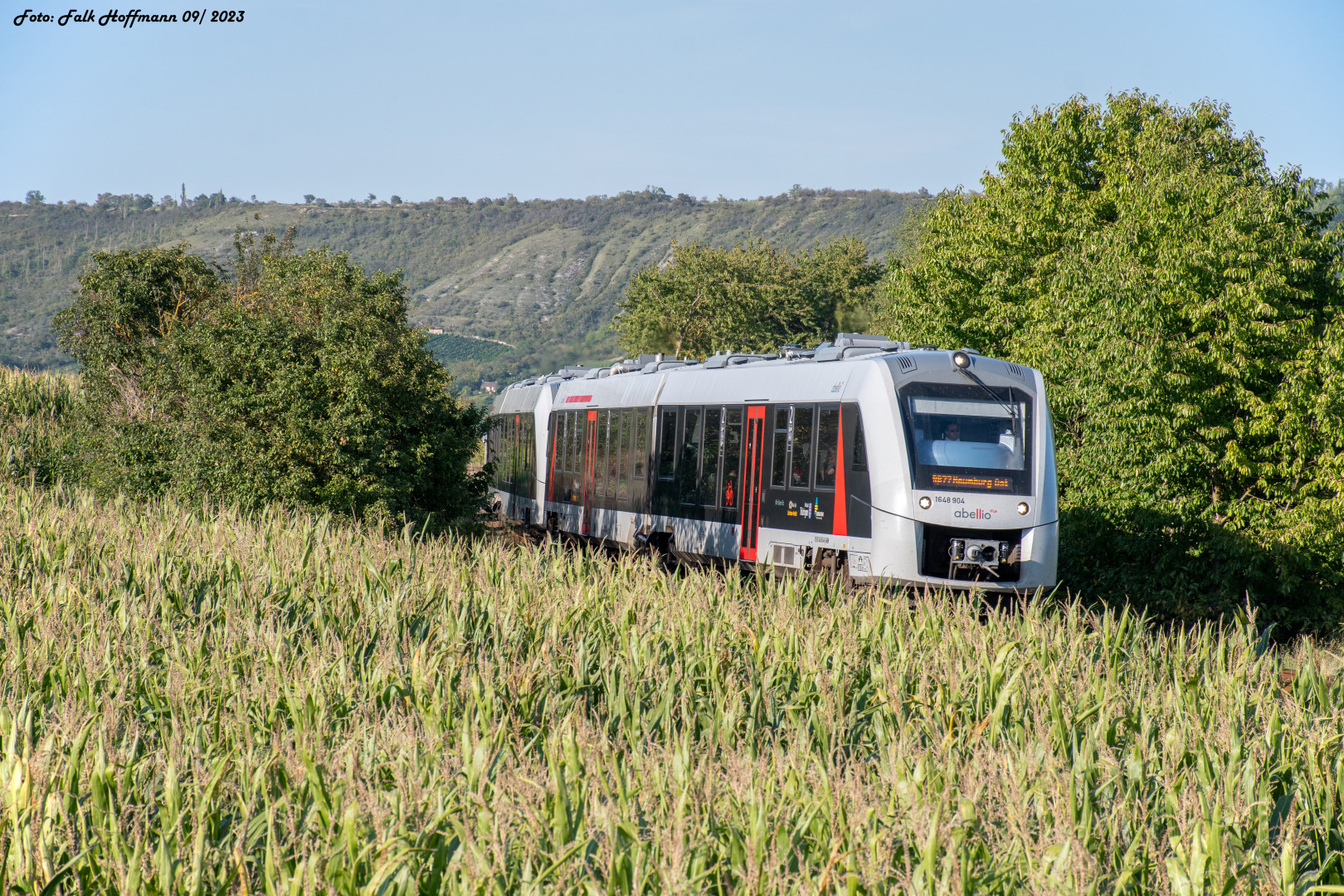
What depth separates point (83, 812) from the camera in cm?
456

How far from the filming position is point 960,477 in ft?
41.9

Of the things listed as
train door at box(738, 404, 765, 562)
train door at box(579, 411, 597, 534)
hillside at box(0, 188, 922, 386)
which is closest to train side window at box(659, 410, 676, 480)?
train door at box(738, 404, 765, 562)

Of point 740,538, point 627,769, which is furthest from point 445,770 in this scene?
point 740,538

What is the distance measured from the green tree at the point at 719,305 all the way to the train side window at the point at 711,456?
132 feet

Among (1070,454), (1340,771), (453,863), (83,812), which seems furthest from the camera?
(1070,454)

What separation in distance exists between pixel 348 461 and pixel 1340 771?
14.2 meters

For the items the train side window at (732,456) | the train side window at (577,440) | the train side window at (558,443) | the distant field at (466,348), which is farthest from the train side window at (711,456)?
the distant field at (466,348)

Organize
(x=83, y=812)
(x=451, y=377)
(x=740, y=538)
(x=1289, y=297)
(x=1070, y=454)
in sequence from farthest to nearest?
(x=1070, y=454) < (x=1289, y=297) < (x=451, y=377) < (x=740, y=538) < (x=83, y=812)

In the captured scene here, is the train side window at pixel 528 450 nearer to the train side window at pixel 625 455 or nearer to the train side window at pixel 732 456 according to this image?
the train side window at pixel 625 455

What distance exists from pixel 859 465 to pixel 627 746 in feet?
26.4

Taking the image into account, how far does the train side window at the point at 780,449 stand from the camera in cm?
1445

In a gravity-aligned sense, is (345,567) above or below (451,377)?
below

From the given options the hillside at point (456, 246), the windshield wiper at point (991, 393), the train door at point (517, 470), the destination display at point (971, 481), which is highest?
the hillside at point (456, 246)

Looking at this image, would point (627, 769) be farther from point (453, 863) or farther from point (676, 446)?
point (676, 446)
